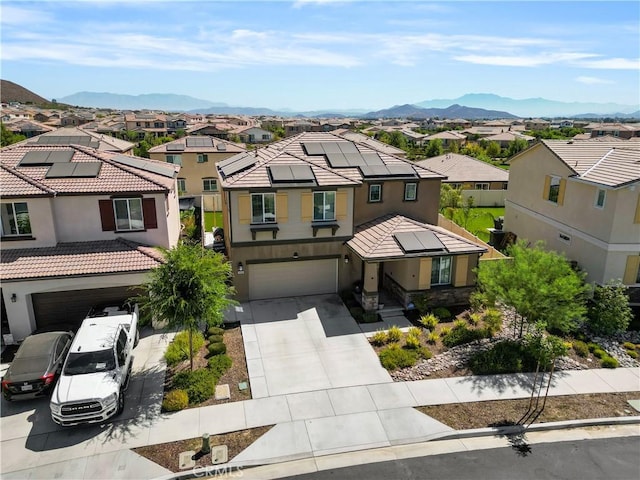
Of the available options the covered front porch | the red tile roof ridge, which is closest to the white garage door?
the covered front porch

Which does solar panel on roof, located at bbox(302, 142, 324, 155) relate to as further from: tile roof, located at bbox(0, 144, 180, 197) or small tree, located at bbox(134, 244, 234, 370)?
small tree, located at bbox(134, 244, 234, 370)

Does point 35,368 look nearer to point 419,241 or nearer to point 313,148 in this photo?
point 419,241

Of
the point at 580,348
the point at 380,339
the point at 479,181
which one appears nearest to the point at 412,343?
the point at 380,339

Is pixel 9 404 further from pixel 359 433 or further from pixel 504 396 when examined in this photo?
pixel 504 396

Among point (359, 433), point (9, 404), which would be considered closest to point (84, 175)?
point (9, 404)

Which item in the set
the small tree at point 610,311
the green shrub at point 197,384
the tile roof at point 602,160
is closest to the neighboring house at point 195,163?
the green shrub at point 197,384

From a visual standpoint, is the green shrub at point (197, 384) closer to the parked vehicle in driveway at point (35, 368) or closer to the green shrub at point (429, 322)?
the parked vehicle in driveway at point (35, 368)

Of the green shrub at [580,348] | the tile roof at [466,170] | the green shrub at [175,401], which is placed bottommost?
the green shrub at [580,348]
